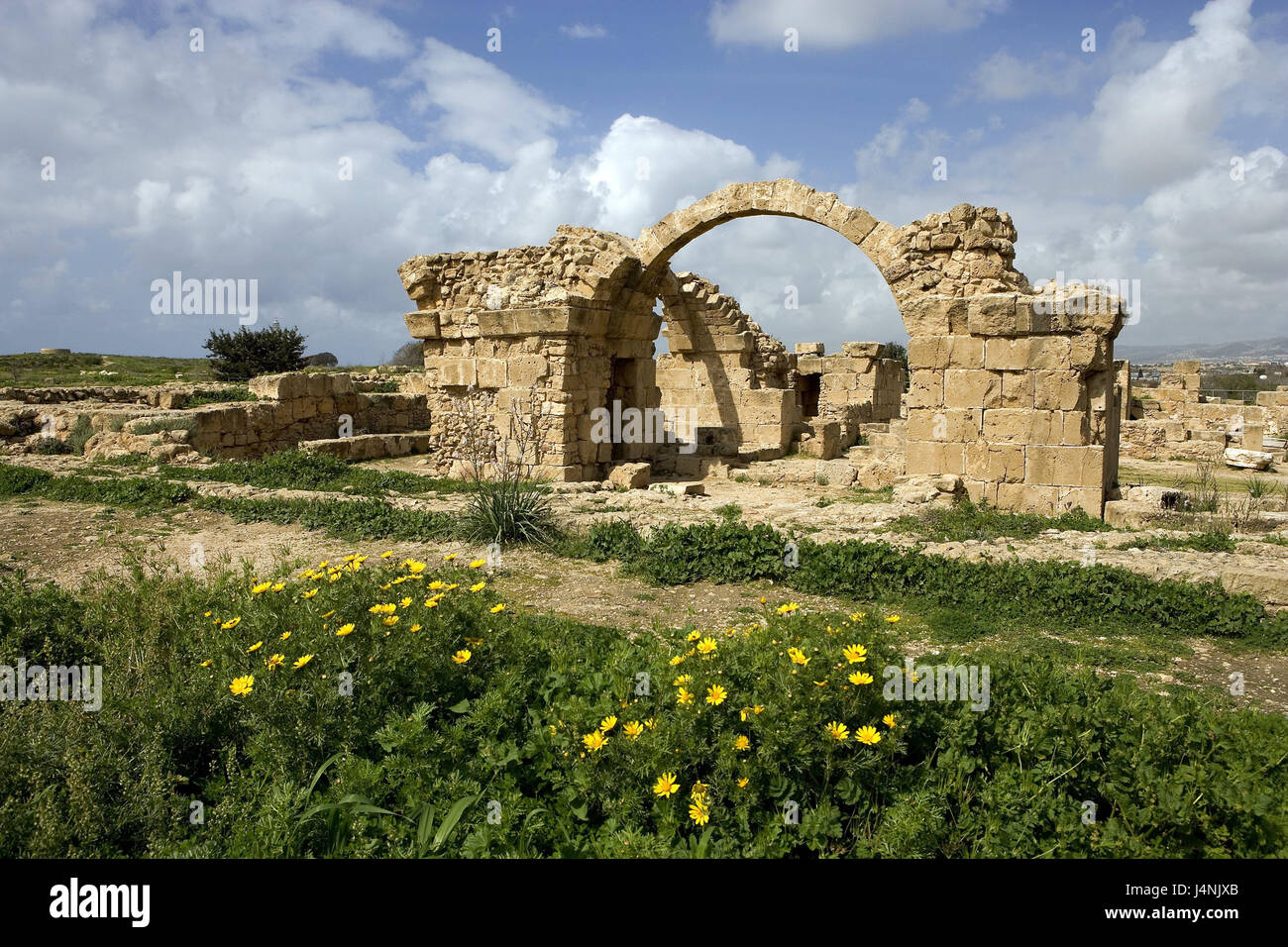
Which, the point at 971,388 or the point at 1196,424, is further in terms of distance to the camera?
the point at 1196,424

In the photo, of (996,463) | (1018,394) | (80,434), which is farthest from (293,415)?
(1018,394)

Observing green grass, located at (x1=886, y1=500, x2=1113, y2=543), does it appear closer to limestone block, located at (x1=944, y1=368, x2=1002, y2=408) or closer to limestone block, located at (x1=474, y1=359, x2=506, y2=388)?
limestone block, located at (x1=944, y1=368, x2=1002, y2=408)

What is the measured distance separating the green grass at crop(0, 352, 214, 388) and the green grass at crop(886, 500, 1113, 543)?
23179 millimetres

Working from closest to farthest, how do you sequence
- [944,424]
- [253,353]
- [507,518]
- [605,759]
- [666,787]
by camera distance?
[666,787], [605,759], [507,518], [944,424], [253,353]

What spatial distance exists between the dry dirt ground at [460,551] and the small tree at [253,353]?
79.1 feet

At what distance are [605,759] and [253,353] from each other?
111ft

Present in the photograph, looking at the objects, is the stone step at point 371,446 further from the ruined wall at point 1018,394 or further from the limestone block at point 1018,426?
the limestone block at point 1018,426

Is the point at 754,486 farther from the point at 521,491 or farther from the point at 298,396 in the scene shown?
the point at 298,396

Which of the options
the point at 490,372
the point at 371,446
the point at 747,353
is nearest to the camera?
the point at 490,372

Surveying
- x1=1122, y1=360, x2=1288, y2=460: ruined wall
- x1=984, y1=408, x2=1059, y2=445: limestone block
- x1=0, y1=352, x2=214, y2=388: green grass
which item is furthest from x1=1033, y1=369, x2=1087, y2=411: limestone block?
x1=0, y1=352, x2=214, y2=388: green grass

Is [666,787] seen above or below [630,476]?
below

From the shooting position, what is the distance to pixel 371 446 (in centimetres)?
1605

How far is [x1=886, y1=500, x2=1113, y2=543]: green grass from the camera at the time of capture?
26.1 ft

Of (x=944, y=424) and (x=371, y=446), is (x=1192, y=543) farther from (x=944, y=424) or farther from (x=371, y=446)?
(x=371, y=446)
